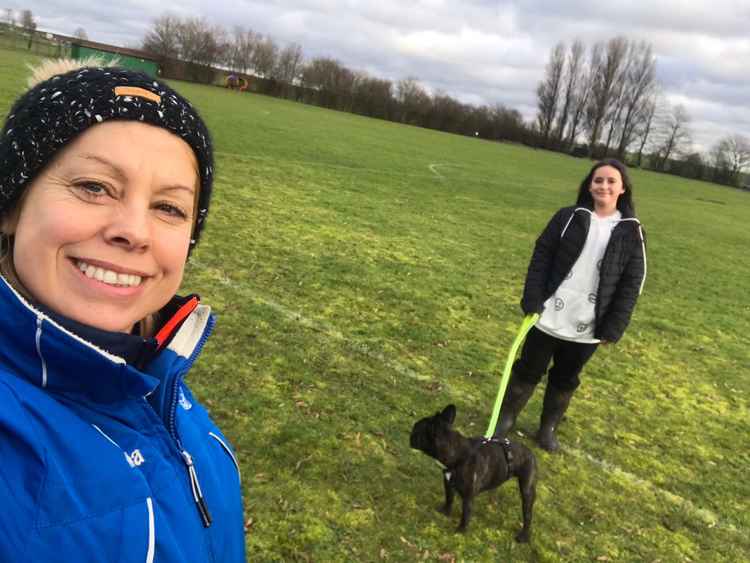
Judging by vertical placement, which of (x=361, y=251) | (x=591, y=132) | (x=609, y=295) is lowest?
(x=361, y=251)

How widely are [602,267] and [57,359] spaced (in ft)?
13.3

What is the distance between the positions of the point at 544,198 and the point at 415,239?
1273 centimetres

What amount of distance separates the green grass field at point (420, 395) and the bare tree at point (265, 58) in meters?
75.2

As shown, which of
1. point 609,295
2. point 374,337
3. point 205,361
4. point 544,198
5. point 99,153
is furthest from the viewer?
point 544,198

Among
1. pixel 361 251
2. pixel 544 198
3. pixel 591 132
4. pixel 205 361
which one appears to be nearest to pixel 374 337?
pixel 205 361

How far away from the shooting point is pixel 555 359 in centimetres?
478

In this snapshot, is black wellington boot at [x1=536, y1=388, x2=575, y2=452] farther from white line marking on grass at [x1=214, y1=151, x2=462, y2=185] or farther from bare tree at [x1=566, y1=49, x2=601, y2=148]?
bare tree at [x1=566, y1=49, x2=601, y2=148]

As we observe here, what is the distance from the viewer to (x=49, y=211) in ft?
3.76

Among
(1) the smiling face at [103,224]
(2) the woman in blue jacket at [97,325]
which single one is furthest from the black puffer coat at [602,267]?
(1) the smiling face at [103,224]

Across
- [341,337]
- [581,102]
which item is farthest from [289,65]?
[341,337]

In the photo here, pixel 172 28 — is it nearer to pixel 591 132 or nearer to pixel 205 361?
pixel 591 132

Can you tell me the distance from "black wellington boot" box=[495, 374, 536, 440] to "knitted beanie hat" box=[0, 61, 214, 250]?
13.3ft

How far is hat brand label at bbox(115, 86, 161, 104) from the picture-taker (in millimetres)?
1276

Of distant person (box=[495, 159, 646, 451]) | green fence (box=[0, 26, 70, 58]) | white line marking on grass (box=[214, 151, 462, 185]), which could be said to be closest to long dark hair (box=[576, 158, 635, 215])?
distant person (box=[495, 159, 646, 451])
